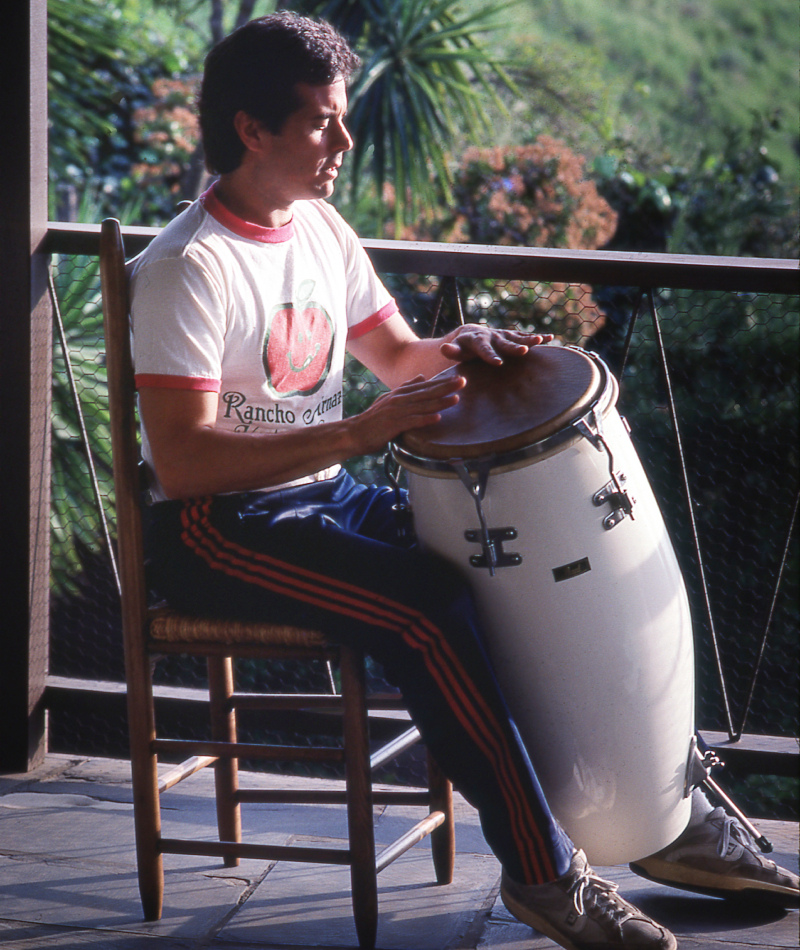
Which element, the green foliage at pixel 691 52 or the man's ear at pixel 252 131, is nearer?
the man's ear at pixel 252 131

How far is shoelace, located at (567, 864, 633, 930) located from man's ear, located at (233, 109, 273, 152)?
1.10 m

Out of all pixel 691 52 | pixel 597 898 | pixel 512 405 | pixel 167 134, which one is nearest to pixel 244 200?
pixel 512 405

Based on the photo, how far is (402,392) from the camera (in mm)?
1369

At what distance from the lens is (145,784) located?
1.50 m

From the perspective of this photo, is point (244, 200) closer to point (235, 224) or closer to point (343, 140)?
point (235, 224)

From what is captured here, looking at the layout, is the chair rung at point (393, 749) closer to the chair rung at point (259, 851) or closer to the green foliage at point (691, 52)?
the chair rung at point (259, 851)

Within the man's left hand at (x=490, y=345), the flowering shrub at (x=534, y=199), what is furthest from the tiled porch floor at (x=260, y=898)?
the flowering shrub at (x=534, y=199)

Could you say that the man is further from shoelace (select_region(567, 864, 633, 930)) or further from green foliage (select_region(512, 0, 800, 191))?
green foliage (select_region(512, 0, 800, 191))

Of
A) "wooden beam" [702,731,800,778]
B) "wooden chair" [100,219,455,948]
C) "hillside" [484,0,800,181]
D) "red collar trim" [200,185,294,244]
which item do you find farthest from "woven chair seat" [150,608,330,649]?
"hillside" [484,0,800,181]

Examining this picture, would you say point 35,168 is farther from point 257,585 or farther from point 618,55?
point 618,55

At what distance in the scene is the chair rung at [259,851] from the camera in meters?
1.43

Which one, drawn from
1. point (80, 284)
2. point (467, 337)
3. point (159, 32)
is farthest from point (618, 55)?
point (467, 337)

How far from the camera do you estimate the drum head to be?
1261mm

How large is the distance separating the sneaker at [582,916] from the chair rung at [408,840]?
22 centimetres
